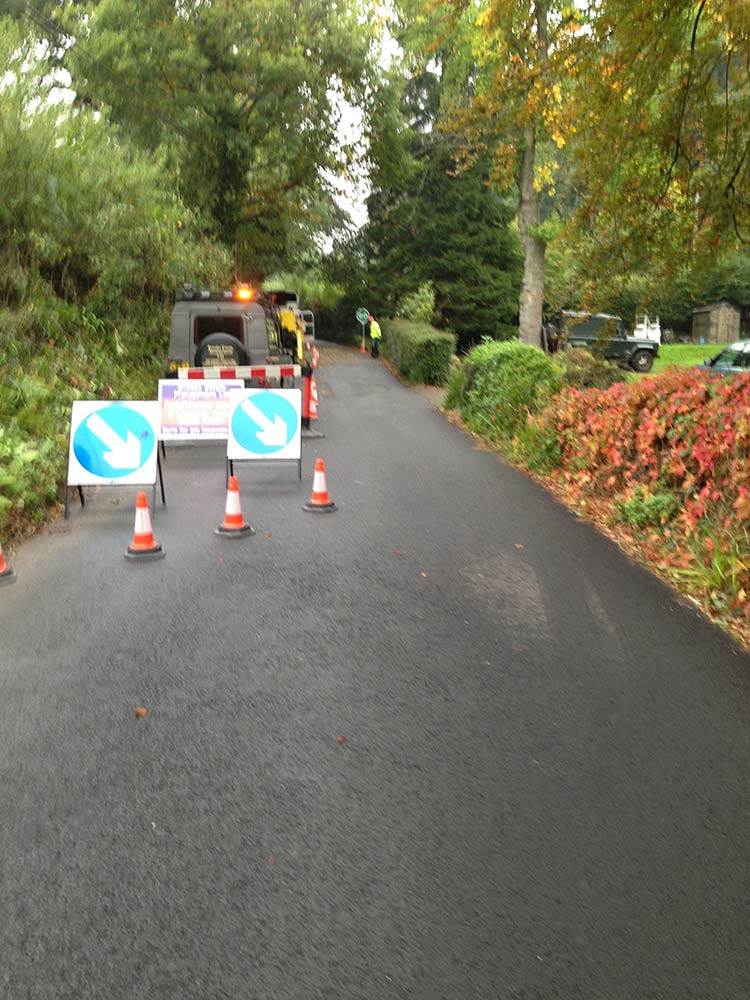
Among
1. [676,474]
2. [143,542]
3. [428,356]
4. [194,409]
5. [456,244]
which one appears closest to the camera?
[143,542]

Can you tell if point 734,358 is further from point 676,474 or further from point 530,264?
point 530,264

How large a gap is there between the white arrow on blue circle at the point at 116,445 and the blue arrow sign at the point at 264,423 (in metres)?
1.54

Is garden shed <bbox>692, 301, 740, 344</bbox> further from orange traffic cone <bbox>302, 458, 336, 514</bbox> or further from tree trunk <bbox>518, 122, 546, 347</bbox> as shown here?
orange traffic cone <bbox>302, 458, 336, 514</bbox>

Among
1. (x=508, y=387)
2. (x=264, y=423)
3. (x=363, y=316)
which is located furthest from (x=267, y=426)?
(x=363, y=316)

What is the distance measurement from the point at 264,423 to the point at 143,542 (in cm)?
312

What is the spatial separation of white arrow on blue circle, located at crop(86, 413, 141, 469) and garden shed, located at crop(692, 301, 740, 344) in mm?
47499

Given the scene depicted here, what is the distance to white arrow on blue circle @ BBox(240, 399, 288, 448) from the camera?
10.2 m

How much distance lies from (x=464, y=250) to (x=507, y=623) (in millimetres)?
33303

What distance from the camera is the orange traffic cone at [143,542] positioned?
7.48 m

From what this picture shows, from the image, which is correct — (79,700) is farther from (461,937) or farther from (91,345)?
(91,345)

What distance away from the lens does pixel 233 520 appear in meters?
8.42

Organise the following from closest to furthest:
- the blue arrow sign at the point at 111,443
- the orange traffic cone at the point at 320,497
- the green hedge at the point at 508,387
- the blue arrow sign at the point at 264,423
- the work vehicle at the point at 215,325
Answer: the blue arrow sign at the point at 111,443 → the orange traffic cone at the point at 320,497 → the blue arrow sign at the point at 264,423 → the green hedge at the point at 508,387 → the work vehicle at the point at 215,325

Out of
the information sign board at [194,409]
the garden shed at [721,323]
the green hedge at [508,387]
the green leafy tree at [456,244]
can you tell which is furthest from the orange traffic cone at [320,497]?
the garden shed at [721,323]

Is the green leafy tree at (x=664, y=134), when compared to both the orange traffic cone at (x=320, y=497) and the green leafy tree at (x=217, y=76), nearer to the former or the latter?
the orange traffic cone at (x=320, y=497)
